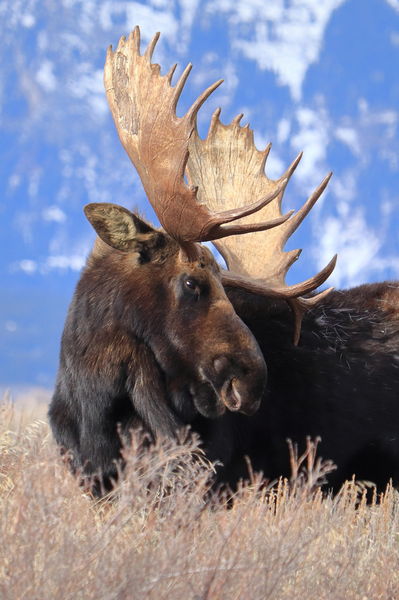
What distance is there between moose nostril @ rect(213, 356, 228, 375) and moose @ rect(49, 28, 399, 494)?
0.4 inches

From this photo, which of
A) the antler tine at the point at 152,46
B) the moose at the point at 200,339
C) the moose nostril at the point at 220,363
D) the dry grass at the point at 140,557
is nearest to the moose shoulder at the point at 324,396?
the moose at the point at 200,339

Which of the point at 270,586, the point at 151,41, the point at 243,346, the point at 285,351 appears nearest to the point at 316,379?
the point at 285,351

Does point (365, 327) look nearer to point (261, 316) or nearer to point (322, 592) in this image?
point (261, 316)

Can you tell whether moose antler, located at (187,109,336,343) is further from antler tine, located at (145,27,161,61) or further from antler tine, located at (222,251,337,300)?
antler tine, located at (145,27,161,61)

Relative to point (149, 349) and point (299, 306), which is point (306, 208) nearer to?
point (299, 306)

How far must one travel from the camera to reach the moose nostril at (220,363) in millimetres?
6246

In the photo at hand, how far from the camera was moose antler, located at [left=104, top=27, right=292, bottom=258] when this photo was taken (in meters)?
6.64

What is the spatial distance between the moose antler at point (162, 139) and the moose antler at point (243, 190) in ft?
2.83

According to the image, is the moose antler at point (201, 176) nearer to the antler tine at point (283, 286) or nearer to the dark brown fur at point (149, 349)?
the antler tine at point (283, 286)

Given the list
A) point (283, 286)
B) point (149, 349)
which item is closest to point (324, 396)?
point (283, 286)

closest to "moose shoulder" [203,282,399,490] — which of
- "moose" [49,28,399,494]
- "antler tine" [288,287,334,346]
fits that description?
"moose" [49,28,399,494]

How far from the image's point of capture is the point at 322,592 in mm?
4387

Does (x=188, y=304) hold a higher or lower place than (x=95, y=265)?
lower

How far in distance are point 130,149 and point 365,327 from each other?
2.48 metres
